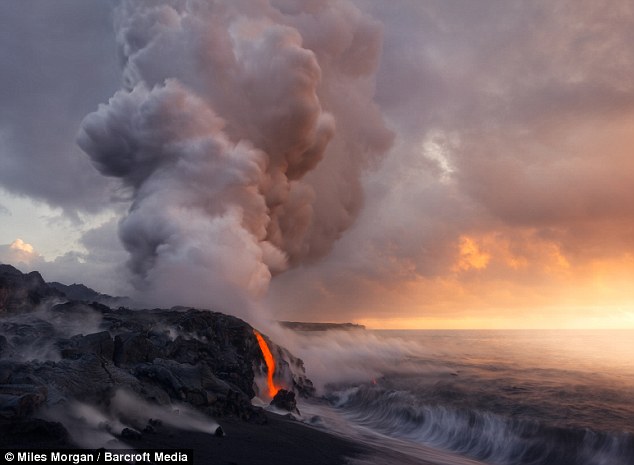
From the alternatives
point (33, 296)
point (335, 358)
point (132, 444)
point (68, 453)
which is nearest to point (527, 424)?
point (132, 444)

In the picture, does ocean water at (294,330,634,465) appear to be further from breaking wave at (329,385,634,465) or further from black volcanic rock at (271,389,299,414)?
black volcanic rock at (271,389,299,414)

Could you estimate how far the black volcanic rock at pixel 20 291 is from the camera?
39.9 metres

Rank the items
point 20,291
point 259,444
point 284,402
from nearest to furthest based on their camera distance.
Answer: point 259,444 → point 284,402 → point 20,291

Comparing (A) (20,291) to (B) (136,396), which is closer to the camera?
(B) (136,396)

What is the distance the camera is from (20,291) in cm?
4250

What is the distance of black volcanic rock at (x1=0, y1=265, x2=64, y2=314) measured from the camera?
39.9 m

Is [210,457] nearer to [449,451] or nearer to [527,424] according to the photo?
[449,451]

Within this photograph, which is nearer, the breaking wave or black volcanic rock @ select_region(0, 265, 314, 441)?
black volcanic rock @ select_region(0, 265, 314, 441)

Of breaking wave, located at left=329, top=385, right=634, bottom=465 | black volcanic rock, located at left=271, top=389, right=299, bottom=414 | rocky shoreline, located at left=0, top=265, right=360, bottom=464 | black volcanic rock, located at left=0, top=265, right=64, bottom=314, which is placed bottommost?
breaking wave, located at left=329, top=385, right=634, bottom=465

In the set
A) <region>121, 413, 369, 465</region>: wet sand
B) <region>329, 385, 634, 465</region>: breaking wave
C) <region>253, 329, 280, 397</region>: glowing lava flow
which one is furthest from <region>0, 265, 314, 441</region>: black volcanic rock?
<region>329, 385, 634, 465</region>: breaking wave

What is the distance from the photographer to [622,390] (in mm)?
41062

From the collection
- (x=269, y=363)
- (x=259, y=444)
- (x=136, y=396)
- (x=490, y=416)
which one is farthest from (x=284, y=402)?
(x=490, y=416)

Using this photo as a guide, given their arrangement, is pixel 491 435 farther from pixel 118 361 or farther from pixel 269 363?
pixel 118 361

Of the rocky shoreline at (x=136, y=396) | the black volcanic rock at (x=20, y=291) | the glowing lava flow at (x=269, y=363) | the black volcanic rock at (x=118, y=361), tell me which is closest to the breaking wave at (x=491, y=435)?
the glowing lava flow at (x=269, y=363)
